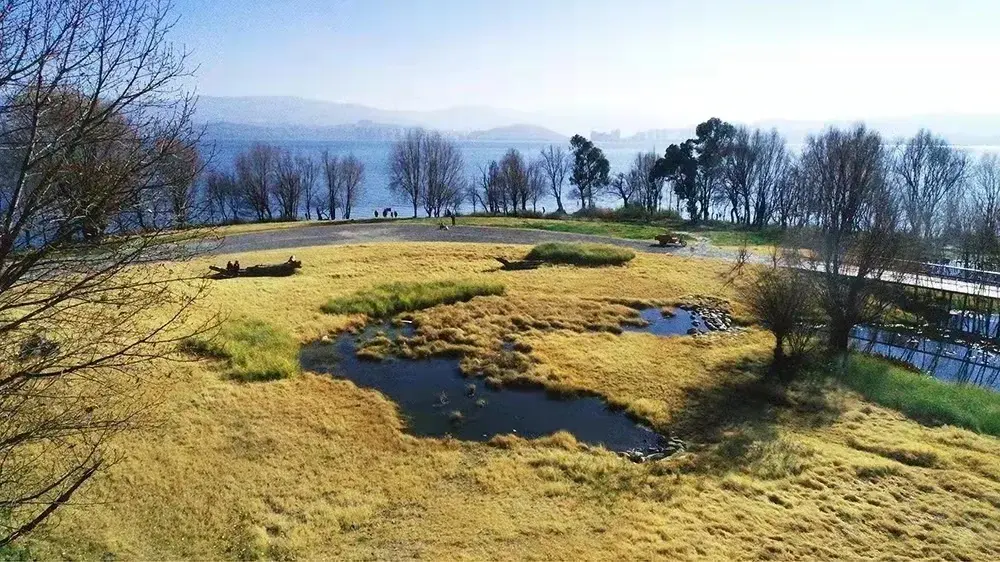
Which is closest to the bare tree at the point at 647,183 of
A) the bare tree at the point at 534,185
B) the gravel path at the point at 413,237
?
the bare tree at the point at 534,185

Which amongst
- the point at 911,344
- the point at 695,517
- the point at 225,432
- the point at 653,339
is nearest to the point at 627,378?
the point at 653,339

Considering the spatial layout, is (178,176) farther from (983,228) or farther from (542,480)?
(983,228)

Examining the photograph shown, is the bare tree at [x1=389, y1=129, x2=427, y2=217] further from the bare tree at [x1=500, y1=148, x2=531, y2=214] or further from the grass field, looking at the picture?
the grass field

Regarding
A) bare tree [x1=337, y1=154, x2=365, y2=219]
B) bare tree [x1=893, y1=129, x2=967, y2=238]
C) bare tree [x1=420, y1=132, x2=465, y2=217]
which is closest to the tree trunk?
bare tree [x1=893, y1=129, x2=967, y2=238]

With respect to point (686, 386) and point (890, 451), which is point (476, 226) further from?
point (890, 451)

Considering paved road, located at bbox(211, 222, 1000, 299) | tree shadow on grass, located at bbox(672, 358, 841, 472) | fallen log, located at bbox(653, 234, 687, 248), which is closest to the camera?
tree shadow on grass, located at bbox(672, 358, 841, 472)
